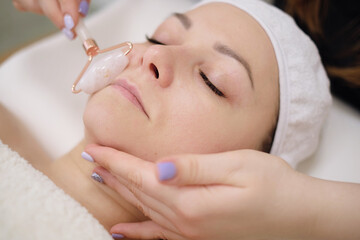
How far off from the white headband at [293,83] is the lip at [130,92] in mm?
456

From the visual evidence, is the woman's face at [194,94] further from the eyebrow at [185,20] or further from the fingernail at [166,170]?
the fingernail at [166,170]

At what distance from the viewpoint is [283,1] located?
1.56 m

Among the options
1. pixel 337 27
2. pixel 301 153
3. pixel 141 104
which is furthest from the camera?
pixel 337 27

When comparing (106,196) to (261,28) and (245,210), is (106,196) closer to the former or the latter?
(245,210)

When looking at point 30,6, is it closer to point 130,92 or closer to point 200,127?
point 130,92

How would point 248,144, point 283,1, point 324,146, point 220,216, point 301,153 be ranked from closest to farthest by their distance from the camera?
point 220,216 → point 248,144 → point 301,153 → point 324,146 → point 283,1

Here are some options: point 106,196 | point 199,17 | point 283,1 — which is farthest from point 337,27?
point 106,196

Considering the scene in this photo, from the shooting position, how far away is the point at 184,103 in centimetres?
81

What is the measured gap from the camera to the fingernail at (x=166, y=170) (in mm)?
599

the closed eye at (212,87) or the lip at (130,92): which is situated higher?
the lip at (130,92)

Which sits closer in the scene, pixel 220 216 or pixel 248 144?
pixel 220 216

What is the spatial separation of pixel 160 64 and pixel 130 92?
0.35 feet

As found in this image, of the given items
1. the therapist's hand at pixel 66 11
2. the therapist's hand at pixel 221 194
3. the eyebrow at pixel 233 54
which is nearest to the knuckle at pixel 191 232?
the therapist's hand at pixel 221 194

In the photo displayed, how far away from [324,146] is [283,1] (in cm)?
76
